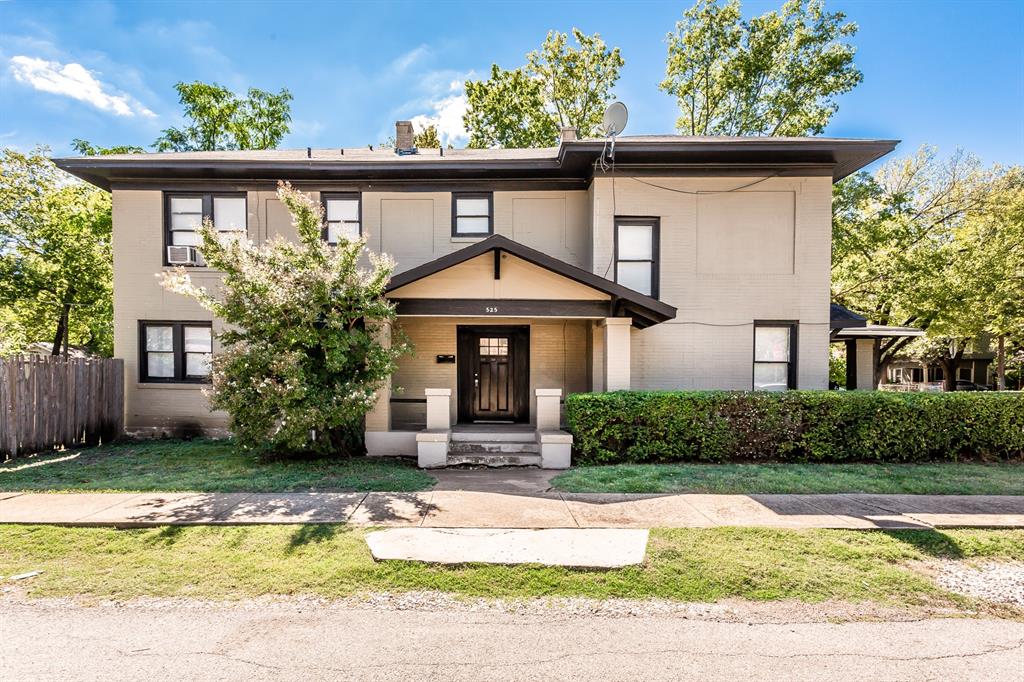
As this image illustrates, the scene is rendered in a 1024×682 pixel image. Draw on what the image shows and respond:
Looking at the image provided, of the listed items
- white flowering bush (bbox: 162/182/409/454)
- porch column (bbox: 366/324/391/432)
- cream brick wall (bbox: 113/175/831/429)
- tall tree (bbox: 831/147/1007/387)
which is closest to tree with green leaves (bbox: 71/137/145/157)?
cream brick wall (bbox: 113/175/831/429)

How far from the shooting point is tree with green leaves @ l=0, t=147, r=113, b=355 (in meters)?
13.5

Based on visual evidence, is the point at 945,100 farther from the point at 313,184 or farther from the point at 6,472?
the point at 6,472

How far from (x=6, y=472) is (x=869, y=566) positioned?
12.3 metres

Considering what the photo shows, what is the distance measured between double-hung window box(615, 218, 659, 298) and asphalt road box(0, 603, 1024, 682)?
7.99 metres

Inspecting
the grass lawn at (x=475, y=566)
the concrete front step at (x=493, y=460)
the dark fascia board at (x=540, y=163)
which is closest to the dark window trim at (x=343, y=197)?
the dark fascia board at (x=540, y=163)

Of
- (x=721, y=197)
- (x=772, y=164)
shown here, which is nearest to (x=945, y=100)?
(x=772, y=164)

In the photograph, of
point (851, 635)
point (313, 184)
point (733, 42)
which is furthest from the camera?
point (733, 42)

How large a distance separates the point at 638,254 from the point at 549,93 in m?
15.4

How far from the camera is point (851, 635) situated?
349cm

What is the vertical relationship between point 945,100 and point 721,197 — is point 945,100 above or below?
above

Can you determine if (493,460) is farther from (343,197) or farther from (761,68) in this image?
(761,68)

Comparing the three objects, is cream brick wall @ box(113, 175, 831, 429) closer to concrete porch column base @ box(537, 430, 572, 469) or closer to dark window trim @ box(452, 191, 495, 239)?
dark window trim @ box(452, 191, 495, 239)

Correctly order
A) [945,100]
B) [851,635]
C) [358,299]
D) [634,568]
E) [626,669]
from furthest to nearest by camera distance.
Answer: [945,100], [358,299], [634,568], [851,635], [626,669]

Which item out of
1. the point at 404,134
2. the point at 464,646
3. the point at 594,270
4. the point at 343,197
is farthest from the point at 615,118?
the point at 464,646
